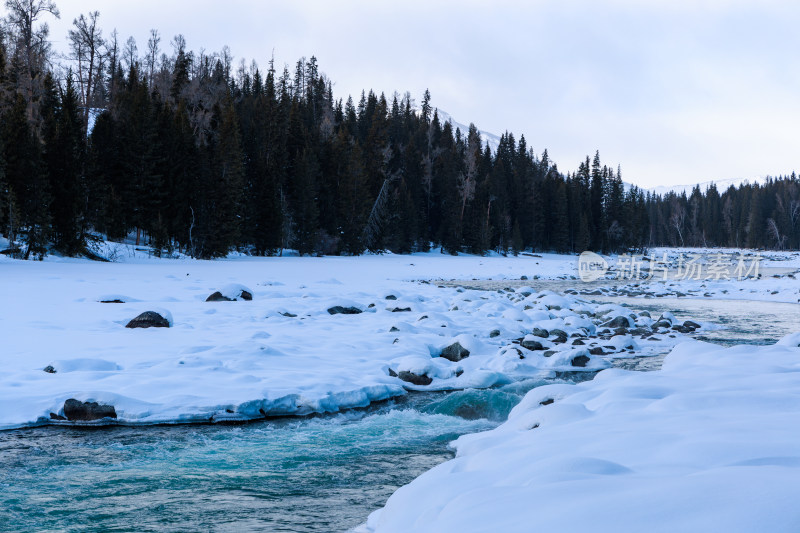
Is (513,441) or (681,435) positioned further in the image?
(513,441)

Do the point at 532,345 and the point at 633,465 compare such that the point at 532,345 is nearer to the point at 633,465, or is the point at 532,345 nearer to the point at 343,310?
the point at 343,310

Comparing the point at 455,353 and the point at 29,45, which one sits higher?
the point at 29,45

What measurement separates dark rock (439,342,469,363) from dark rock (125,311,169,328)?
16.0 ft

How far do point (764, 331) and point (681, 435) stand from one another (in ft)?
36.2

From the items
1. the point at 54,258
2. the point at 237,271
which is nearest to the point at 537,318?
the point at 237,271

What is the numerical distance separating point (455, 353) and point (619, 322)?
564 centimetres

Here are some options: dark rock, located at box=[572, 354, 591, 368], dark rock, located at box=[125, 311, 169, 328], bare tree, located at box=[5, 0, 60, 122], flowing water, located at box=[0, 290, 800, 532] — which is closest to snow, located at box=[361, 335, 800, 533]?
flowing water, located at box=[0, 290, 800, 532]

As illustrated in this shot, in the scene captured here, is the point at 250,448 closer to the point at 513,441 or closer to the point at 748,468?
the point at 513,441

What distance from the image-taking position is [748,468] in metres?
2.66

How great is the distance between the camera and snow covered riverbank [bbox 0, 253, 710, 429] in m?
6.20

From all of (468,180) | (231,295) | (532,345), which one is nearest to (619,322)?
(532,345)

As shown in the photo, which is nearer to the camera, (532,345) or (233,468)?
(233,468)

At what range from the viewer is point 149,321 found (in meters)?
9.73

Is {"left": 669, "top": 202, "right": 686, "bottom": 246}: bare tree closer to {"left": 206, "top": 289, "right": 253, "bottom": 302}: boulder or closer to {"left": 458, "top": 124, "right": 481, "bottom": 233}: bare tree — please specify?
{"left": 458, "top": 124, "right": 481, "bottom": 233}: bare tree
